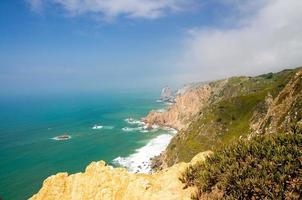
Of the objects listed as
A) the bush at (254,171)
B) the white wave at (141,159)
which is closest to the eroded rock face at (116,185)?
the bush at (254,171)

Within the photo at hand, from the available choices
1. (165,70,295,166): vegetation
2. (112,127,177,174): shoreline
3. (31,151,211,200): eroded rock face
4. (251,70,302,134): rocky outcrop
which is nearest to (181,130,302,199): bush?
(31,151,211,200): eroded rock face

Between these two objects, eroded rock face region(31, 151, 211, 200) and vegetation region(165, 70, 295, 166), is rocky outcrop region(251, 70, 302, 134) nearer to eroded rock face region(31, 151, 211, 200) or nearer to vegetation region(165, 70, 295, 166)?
vegetation region(165, 70, 295, 166)

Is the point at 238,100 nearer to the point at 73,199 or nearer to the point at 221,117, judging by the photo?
the point at 221,117

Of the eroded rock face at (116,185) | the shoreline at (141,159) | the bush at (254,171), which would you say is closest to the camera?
the bush at (254,171)

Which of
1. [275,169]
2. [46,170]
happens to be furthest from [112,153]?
[275,169]

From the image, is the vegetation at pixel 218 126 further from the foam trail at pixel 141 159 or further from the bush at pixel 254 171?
the bush at pixel 254 171

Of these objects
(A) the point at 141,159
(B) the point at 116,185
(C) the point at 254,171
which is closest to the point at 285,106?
(B) the point at 116,185
